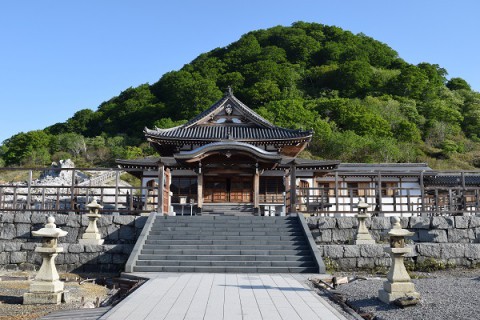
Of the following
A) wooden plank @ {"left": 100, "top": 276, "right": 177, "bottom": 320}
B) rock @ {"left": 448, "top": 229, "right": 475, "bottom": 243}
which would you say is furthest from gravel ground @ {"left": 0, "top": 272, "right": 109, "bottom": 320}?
rock @ {"left": 448, "top": 229, "right": 475, "bottom": 243}

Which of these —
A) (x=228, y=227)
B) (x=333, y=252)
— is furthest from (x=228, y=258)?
(x=333, y=252)

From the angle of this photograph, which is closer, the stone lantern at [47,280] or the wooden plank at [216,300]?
the wooden plank at [216,300]

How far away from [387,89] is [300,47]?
21.0 metres

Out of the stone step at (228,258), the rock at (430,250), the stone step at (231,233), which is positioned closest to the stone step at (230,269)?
the stone step at (228,258)

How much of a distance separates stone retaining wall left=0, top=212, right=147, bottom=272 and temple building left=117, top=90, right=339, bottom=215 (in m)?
3.45

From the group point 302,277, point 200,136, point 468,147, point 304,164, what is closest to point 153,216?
point 302,277

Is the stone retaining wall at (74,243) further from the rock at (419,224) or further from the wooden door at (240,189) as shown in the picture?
the wooden door at (240,189)

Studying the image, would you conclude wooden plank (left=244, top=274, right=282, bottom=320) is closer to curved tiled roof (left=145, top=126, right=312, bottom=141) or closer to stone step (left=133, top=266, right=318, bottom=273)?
stone step (left=133, top=266, right=318, bottom=273)

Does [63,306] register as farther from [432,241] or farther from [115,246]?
[432,241]

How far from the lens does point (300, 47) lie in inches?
3002

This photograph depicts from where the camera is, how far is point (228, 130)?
84.0 ft

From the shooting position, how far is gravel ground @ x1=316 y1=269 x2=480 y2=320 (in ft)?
19.8

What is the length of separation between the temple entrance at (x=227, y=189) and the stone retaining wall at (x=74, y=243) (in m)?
9.00

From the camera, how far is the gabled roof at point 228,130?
2336cm
